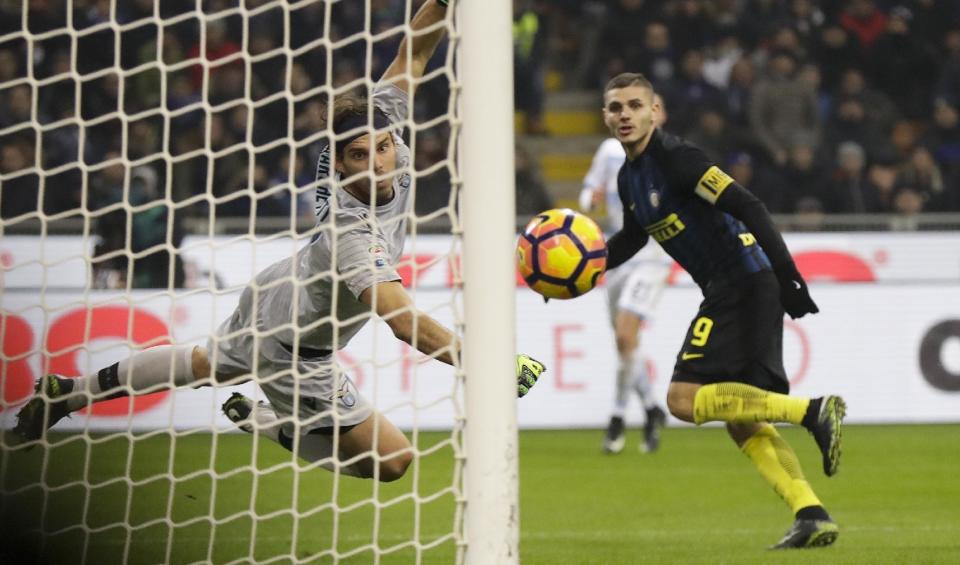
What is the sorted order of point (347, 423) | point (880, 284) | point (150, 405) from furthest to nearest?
point (880, 284) < point (150, 405) < point (347, 423)

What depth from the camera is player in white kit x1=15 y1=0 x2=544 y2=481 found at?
4.66 metres

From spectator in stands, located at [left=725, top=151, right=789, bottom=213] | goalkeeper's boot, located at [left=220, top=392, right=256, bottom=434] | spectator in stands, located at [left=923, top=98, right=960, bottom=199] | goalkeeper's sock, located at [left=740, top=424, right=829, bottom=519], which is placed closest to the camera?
goalkeeper's sock, located at [left=740, top=424, right=829, bottom=519]

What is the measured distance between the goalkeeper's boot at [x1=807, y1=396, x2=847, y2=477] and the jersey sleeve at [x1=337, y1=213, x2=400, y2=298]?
172cm

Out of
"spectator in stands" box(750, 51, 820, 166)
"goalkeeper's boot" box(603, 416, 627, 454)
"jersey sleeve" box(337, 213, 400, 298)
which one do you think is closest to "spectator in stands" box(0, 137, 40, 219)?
"goalkeeper's boot" box(603, 416, 627, 454)

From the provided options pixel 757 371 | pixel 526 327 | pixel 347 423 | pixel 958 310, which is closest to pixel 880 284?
pixel 958 310

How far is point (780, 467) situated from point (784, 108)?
9.29m

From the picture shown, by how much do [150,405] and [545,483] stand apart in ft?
11.4

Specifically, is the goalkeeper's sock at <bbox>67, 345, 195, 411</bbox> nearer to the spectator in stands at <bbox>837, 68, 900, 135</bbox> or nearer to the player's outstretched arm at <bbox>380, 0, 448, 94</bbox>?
the player's outstretched arm at <bbox>380, 0, 448, 94</bbox>

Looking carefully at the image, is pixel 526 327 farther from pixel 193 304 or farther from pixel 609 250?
pixel 609 250

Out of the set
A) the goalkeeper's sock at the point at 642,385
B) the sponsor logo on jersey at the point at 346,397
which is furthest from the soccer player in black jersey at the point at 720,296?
the goalkeeper's sock at the point at 642,385

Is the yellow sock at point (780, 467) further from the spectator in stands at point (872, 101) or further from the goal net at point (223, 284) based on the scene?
the spectator in stands at point (872, 101)

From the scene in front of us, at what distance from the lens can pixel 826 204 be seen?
1341 centimetres

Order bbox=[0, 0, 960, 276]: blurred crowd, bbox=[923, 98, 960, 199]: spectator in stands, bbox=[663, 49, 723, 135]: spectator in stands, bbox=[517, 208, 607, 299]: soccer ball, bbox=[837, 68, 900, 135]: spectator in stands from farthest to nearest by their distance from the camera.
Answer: bbox=[837, 68, 900, 135]: spectator in stands → bbox=[923, 98, 960, 199]: spectator in stands → bbox=[663, 49, 723, 135]: spectator in stands → bbox=[0, 0, 960, 276]: blurred crowd → bbox=[517, 208, 607, 299]: soccer ball

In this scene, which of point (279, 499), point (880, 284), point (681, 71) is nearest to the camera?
point (279, 499)
